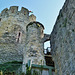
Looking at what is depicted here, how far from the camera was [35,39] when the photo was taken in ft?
28.8

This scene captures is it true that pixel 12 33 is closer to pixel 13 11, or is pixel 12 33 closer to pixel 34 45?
pixel 13 11

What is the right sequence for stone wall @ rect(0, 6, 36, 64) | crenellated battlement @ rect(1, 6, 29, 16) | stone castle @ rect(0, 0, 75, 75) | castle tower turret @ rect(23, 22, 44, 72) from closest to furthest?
stone castle @ rect(0, 0, 75, 75) < castle tower turret @ rect(23, 22, 44, 72) < stone wall @ rect(0, 6, 36, 64) < crenellated battlement @ rect(1, 6, 29, 16)

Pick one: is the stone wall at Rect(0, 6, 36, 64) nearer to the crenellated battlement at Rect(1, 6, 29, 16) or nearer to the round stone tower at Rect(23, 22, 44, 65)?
the crenellated battlement at Rect(1, 6, 29, 16)

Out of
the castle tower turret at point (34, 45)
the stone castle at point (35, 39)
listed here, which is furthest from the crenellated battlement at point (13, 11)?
the castle tower turret at point (34, 45)

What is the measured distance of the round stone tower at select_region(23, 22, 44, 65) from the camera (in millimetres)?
7672

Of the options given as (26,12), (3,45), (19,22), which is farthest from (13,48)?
(26,12)

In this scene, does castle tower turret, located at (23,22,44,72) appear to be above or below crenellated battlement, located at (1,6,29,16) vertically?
below

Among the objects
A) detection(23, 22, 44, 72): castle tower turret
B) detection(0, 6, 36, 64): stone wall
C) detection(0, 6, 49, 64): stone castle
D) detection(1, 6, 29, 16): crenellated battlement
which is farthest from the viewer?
detection(1, 6, 29, 16): crenellated battlement

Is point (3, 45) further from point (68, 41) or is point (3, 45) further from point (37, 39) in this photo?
point (68, 41)

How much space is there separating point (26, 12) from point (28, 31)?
5995mm

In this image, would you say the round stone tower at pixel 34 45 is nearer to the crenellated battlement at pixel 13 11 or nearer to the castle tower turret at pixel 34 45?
the castle tower turret at pixel 34 45

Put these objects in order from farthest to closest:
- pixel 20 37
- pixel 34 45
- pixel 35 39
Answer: pixel 20 37 → pixel 35 39 → pixel 34 45

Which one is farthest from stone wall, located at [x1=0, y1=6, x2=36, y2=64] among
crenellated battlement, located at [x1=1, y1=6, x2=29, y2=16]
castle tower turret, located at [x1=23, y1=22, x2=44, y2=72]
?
castle tower turret, located at [x1=23, y1=22, x2=44, y2=72]

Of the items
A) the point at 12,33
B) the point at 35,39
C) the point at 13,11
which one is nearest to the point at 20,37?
the point at 12,33
